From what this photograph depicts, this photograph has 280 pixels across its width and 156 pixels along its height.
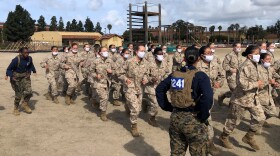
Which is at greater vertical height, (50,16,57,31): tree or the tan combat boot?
(50,16,57,31): tree

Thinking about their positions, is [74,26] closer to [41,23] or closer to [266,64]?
[41,23]

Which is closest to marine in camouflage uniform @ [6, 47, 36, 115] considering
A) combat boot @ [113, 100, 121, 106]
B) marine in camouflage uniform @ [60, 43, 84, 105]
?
marine in camouflage uniform @ [60, 43, 84, 105]

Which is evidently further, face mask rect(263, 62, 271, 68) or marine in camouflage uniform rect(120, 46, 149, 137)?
marine in camouflage uniform rect(120, 46, 149, 137)

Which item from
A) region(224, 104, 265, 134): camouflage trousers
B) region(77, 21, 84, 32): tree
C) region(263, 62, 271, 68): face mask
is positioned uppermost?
region(77, 21, 84, 32): tree

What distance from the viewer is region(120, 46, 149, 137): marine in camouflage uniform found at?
23.7 feet

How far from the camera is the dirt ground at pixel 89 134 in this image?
6.43m

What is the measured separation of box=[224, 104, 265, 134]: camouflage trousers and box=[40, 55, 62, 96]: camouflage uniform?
6366 millimetres

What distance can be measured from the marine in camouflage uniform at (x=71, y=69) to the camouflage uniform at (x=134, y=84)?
3.23 metres

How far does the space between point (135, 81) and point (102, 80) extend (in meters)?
1.65

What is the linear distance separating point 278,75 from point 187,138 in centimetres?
487

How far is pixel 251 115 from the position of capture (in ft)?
20.2

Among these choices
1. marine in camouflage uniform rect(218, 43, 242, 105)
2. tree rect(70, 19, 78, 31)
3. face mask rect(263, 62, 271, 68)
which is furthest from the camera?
tree rect(70, 19, 78, 31)

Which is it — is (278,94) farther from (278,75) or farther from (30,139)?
(30,139)

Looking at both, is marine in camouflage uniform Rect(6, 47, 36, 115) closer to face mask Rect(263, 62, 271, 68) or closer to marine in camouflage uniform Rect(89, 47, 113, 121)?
marine in camouflage uniform Rect(89, 47, 113, 121)
